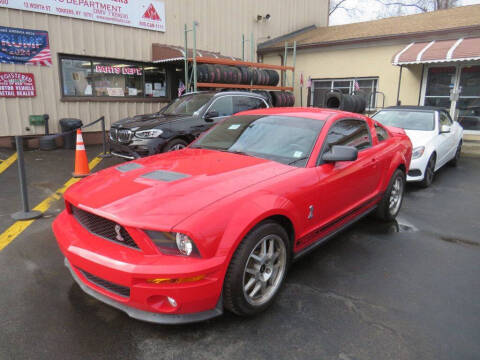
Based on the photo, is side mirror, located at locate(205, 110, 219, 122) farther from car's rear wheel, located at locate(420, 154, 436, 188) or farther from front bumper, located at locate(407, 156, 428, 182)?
car's rear wheel, located at locate(420, 154, 436, 188)

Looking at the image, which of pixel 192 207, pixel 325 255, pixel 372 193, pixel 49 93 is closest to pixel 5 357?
pixel 192 207

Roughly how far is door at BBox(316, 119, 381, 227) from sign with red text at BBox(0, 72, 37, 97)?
29.7ft

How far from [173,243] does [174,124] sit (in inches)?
202

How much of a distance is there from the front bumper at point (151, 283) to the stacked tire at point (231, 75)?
8.98 meters

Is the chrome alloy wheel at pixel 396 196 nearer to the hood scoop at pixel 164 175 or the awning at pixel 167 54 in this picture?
the hood scoop at pixel 164 175

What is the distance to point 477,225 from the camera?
15.9 ft

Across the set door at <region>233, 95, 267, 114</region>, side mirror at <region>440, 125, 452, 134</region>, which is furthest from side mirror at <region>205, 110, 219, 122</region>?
side mirror at <region>440, 125, 452, 134</region>

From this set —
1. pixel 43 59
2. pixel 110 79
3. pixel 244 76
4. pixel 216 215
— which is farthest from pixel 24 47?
pixel 216 215

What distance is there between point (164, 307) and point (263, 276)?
82cm

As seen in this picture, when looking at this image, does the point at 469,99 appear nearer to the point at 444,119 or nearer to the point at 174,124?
the point at 444,119

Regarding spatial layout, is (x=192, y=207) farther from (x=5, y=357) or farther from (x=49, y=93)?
(x=49, y=93)

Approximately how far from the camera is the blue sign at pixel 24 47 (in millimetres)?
9023

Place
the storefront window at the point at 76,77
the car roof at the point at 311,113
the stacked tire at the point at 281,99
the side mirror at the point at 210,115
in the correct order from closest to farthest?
1. the car roof at the point at 311,113
2. the side mirror at the point at 210,115
3. the storefront window at the point at 76,77
4. the stacked tire at the point at 281,99

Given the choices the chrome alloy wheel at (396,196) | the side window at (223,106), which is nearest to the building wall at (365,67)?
the side window at (223,106)
